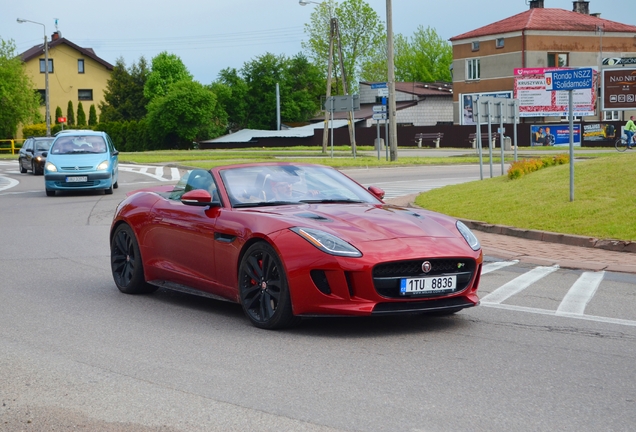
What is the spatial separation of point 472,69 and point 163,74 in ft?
130

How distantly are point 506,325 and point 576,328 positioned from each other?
524 mm

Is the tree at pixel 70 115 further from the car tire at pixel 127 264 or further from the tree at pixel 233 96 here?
the car tire at pixel 127 264

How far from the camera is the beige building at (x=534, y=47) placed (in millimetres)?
70625

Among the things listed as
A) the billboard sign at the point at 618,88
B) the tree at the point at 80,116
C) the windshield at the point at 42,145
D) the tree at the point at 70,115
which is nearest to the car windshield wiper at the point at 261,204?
the windshield at the point at 42,145

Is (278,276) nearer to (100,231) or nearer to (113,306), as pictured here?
(113,306)

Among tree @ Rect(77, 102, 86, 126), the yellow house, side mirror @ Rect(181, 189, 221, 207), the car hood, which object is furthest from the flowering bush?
the yellow house

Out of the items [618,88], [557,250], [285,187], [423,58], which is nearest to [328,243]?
[285,187]

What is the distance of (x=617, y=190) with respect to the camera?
48.3 feet

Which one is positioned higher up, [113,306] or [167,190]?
[167,190]

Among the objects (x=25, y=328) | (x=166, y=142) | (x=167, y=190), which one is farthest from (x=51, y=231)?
(x=166, y=142)

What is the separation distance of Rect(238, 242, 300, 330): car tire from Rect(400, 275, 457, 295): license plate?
85 cm

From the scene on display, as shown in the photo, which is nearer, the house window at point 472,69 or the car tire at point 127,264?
the car tire at point 127,264

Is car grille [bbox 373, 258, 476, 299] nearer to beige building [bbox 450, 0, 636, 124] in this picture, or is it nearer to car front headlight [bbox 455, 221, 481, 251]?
car front headlight [bbox 455, 221, 481, 251]

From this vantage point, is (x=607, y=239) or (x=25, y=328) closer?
(x=25, y=328)
